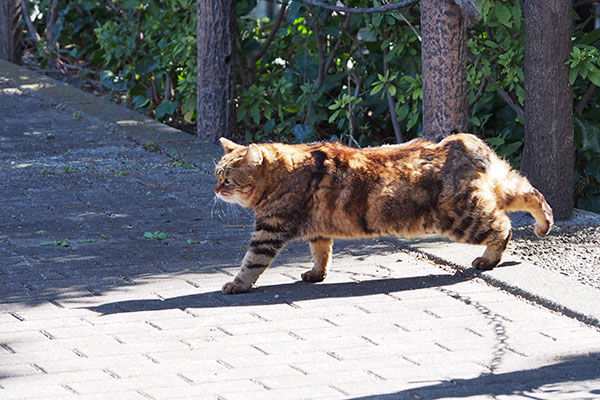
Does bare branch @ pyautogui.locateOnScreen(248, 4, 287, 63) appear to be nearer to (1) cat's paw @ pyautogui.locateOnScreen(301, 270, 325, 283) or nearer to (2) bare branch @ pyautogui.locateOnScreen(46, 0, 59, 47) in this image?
(2) bare branch @ pyautogui.locateOnScreen(46, 0, 59, 47)

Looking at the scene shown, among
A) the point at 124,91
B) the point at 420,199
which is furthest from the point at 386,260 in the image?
the point at 124,91

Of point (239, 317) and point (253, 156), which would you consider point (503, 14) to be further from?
point (239, 317)

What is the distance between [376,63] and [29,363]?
561 centimetres

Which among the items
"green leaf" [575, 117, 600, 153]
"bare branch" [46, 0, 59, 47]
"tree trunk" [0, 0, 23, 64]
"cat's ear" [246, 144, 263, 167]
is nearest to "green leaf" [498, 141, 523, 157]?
"green leaf" [575, 117, 600, 153]

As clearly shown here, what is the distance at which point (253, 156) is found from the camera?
5605 millimetres

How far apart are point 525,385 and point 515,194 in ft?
6.41

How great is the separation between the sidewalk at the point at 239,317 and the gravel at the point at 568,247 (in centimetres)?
25

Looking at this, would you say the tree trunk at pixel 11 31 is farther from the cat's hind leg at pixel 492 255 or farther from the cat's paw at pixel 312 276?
the cat's hind leg at pixel 492 255

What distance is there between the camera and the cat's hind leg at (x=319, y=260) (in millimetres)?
5691

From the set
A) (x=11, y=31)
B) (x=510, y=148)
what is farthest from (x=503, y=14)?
(x=11, y=31)

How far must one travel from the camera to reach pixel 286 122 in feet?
32.2

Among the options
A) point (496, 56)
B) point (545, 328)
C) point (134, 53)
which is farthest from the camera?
point (134, 53)

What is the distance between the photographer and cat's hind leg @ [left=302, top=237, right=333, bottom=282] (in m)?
5.69

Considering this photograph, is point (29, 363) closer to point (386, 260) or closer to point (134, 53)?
point (386, 260)
